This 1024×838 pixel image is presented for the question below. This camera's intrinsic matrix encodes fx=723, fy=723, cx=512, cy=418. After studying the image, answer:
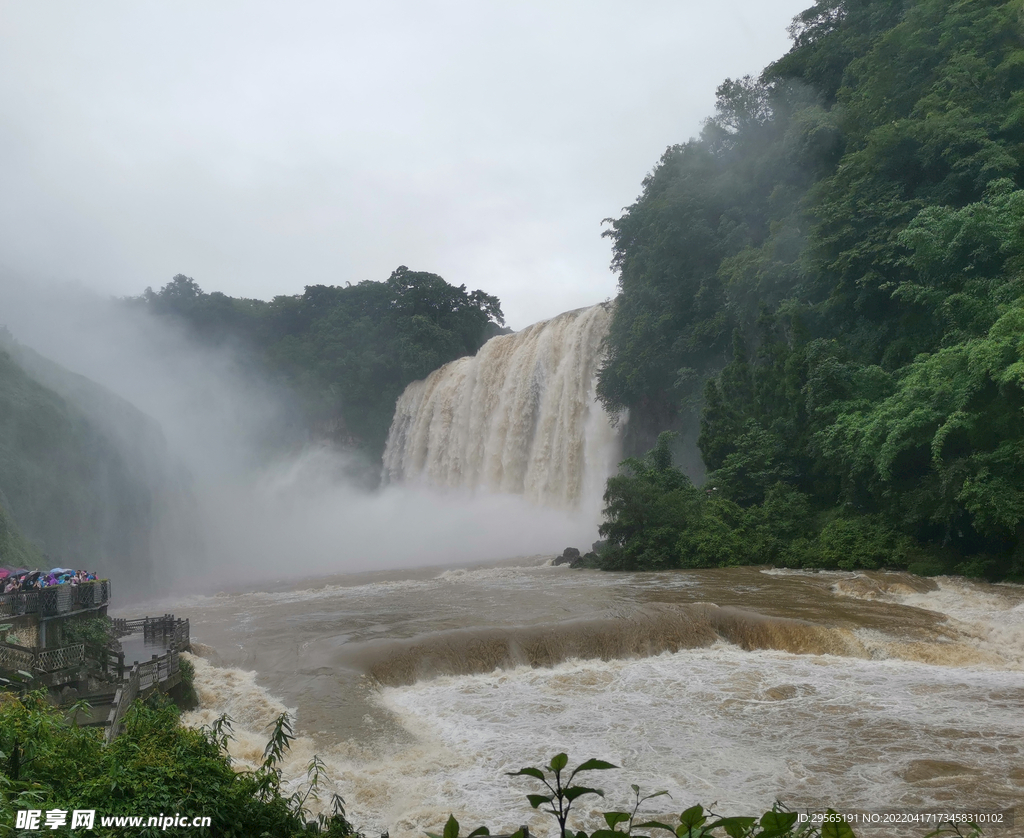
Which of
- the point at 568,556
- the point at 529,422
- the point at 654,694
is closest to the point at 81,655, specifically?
the point at 654,694

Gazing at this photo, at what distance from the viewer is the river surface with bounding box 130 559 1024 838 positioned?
7.02 metres

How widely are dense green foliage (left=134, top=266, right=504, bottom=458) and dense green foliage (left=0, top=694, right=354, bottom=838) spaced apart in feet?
139

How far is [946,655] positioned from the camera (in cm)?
1047

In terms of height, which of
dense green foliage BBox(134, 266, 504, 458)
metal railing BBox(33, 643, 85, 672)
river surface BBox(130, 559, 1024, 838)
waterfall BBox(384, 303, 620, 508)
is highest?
dense green foliage BBox(134, 266, 504, 458)

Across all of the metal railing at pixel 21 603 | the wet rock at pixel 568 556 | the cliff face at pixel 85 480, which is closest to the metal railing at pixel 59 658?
the metal railing at pixel 21 603

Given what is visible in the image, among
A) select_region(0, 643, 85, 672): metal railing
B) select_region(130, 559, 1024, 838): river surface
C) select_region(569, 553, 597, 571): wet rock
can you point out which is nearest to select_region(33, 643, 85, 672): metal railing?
select_region(0, 643, 85, 672): metal railing

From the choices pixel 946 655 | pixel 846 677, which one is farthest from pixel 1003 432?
pixel 846 677

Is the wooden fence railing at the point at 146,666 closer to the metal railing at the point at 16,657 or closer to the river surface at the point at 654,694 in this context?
the river surface at the point at 654,694

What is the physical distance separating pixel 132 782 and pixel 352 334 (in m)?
49.7

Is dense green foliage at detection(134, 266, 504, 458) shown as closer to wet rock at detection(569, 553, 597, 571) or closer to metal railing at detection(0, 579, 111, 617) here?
wet rock at detection(569, 553, 597, 571)

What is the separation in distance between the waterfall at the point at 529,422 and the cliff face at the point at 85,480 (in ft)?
41.3

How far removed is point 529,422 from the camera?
3272cm

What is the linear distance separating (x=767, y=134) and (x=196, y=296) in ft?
149

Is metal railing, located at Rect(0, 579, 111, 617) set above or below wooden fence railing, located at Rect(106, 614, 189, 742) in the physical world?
above
